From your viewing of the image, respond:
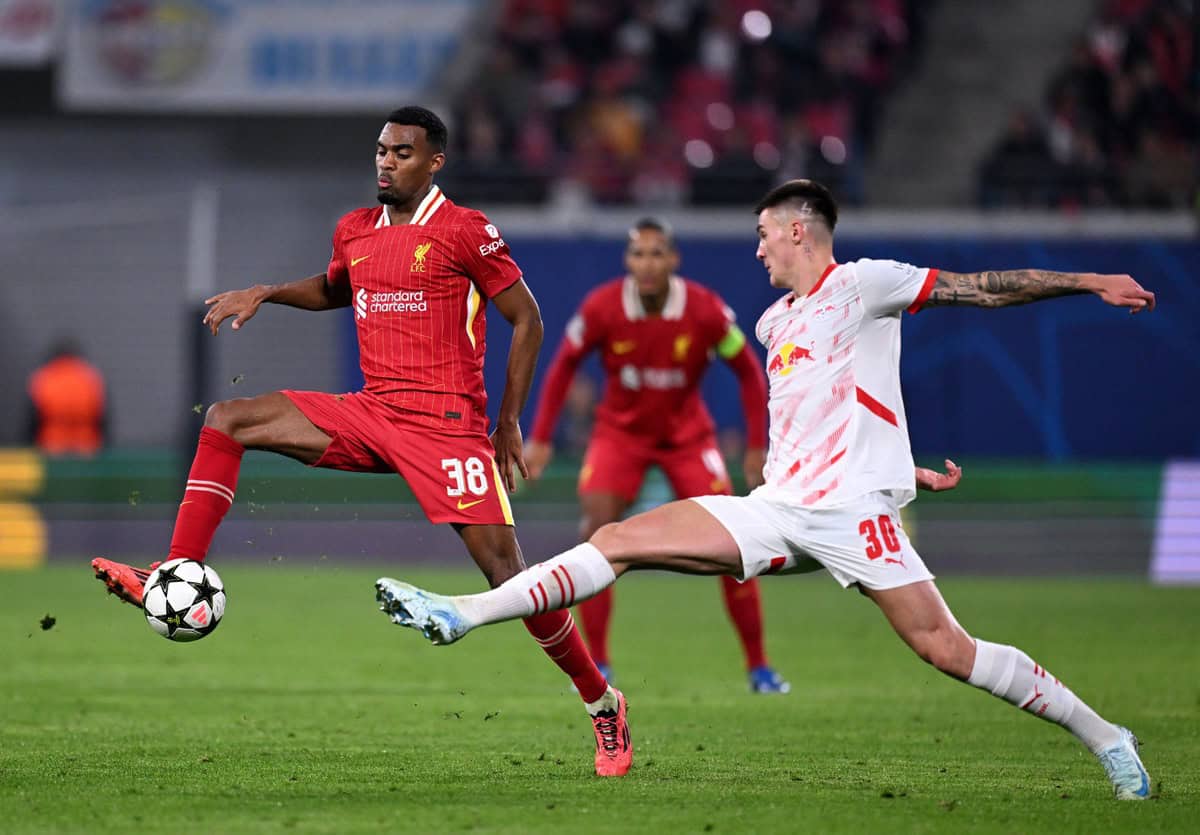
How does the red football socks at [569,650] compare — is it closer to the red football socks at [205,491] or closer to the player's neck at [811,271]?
the red football socks at [205,491]

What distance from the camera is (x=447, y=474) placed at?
7.62m

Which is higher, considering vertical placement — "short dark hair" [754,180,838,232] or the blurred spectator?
Result: "short dark hair" [754,180,838,232]

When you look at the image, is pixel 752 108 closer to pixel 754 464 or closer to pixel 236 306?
pixel 754 464

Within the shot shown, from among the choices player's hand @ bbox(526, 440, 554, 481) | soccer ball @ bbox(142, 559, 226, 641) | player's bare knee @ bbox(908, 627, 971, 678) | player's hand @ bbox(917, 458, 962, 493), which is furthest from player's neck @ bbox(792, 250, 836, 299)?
player's hand @ bbox(526, 440, 554, 481)

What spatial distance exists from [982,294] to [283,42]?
1795 centimetres

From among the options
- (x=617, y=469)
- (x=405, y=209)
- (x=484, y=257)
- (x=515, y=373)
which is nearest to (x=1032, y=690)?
(x=515, y=373)

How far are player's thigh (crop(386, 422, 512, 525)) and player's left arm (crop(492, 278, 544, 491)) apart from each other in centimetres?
16

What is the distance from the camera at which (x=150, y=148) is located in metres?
25.0

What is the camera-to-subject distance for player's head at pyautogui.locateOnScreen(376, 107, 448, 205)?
794 cm

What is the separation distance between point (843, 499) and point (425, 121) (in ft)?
8.18

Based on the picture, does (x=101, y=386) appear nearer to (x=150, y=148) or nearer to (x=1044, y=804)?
(x=150, y=148)

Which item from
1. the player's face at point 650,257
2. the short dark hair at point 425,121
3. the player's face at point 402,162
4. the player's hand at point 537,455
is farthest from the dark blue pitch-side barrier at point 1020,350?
the player's face at point 402,162

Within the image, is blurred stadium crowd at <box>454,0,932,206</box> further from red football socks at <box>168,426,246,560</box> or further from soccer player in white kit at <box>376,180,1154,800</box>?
soccer player in white kit at <box>376,180,1154,800</box>

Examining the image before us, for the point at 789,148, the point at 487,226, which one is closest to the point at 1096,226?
the point at 789,148
